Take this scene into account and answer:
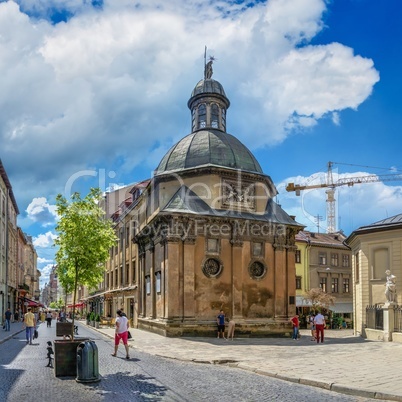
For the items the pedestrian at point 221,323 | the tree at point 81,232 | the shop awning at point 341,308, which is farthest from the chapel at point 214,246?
the shop awning at point 341,308

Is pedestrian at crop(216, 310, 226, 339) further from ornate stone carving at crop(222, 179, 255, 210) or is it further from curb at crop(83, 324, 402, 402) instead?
curb at crop(83, 324, 402, 402)

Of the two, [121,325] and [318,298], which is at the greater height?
[121,325]

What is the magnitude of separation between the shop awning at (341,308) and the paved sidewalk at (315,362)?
32741mm

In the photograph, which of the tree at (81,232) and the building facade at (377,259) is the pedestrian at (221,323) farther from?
the tree at (81,232)

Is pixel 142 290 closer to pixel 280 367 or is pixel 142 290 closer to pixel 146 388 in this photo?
pixel 280 367

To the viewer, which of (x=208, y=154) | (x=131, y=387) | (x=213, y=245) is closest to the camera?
(x=131, y=387)

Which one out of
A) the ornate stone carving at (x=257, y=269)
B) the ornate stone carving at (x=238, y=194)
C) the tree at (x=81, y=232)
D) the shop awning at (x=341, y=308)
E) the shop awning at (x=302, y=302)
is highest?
the ornate stone carving at (x=238, y=194)

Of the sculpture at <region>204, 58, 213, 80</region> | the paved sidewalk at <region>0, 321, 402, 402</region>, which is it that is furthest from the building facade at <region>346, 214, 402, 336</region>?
the sculpture at <region>204, 58, 213, 80</region>

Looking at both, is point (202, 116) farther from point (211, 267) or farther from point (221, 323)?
point (221, 323)

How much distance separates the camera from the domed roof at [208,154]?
110 feet

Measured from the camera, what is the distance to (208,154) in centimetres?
3362

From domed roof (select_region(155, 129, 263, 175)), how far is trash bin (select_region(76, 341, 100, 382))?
2160 centimetres

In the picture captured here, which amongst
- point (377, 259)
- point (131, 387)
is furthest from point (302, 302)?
point (131, 387)

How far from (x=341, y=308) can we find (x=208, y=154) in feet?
106
